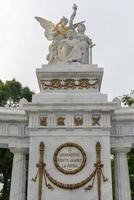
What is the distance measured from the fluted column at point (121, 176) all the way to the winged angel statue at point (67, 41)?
464cm

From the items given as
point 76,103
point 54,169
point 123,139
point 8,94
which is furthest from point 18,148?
point 8,94

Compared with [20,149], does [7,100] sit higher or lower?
higher

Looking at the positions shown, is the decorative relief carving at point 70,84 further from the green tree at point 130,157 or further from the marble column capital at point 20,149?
the green tree at point 130,157

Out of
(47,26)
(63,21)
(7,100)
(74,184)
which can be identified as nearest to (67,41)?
(63,21)

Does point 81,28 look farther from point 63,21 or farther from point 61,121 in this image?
point 61,121

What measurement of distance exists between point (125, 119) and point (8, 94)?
45.8 ft

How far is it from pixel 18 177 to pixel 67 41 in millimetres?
6634

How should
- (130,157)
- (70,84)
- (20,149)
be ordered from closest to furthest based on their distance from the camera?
(20,149), (70,84), (130,157)

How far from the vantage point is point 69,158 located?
1530cm

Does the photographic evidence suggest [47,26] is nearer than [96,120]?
No

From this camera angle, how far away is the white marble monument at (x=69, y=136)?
588 inches

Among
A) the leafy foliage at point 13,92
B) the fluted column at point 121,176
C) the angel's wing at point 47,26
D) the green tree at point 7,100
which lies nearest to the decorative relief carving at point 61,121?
the fluted column at point 121,176

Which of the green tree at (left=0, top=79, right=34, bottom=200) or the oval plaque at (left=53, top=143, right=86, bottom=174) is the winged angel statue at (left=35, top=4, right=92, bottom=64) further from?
the green tree at (left=0, top=79, right=34, bottom=200)

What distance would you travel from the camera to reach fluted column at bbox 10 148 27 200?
51.6ft
